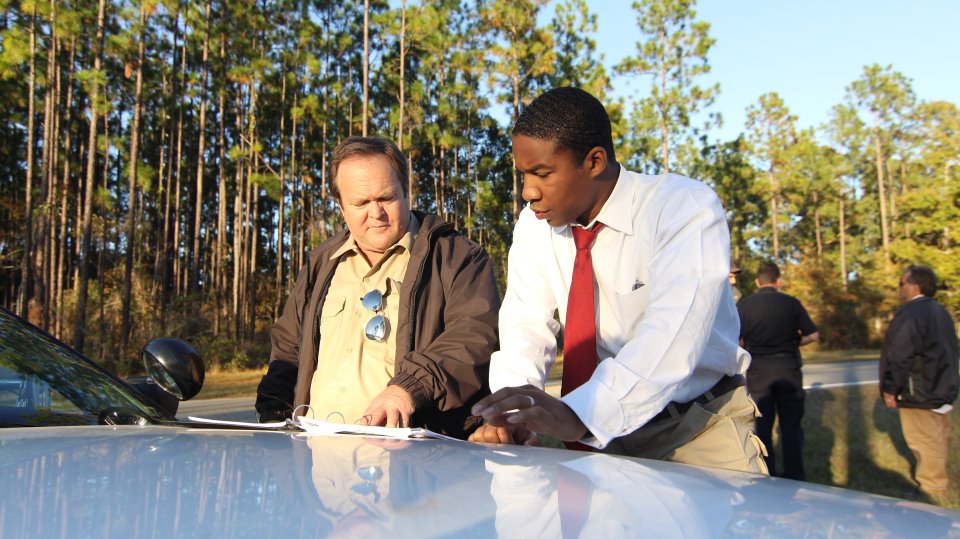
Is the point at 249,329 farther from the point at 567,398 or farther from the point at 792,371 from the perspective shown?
the point at 567,398

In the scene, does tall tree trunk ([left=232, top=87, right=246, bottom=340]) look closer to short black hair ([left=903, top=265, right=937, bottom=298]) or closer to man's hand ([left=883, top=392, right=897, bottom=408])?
man's hand ([left=883, top=392, right=897, bottom=408])

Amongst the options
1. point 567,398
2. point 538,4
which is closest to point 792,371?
point 567,398

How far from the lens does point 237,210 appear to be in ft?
112

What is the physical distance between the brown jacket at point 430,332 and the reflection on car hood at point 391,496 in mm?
1114

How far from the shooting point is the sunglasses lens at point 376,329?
3080mm

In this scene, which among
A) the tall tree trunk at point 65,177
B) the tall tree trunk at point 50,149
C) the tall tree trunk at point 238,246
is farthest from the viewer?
the tall tree trunk at point 238,246

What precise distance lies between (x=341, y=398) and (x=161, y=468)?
1534 millimetres

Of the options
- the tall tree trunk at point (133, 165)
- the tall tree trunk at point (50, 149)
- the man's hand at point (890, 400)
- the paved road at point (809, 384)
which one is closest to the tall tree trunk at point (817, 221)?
the paved road at point (809, 384)

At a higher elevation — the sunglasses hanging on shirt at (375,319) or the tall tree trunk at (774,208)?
the tall tree trunk at (774,208)

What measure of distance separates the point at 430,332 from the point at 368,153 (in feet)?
2.60

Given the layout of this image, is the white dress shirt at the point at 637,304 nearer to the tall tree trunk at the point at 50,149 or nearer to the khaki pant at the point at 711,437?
the khaki pant at the point at 711,437

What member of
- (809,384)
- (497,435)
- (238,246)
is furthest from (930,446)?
(238,246)

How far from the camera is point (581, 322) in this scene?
2422 mm

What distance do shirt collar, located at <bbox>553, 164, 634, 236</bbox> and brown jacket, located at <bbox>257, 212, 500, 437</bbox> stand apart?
2.68ft
